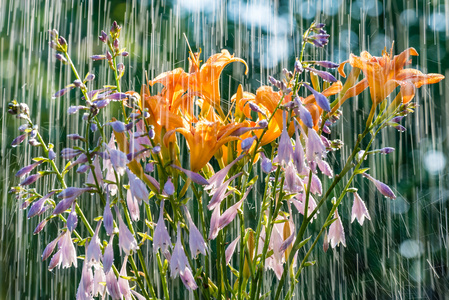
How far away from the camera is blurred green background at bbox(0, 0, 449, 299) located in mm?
2275

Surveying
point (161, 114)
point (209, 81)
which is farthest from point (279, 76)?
point (161, 114)

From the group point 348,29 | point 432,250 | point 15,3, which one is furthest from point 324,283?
point 15,3

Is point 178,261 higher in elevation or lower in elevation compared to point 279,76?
lower

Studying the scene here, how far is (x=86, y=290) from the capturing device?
64 centimetres

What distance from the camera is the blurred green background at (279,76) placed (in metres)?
2.28

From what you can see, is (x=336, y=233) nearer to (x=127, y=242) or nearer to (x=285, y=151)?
(x=285, y=151)

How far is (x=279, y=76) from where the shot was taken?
237cm

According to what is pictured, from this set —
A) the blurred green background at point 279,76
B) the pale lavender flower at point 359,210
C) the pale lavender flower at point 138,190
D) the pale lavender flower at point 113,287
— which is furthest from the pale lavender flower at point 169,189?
the blurred green background at point 279,76

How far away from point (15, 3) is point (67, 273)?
4.65 ft

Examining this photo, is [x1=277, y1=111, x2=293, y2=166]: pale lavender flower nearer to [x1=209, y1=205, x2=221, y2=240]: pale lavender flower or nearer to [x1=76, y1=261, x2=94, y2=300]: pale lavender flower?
[x1=209, y1=205, x2=221, y2=240]: pale lavender flower

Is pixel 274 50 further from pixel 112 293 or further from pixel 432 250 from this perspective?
pixel 112 293

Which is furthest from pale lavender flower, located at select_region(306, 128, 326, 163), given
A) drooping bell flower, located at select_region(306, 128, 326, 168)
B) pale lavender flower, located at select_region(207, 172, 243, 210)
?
pale lavender flower, located at select_region(207, 172, 243, 210)

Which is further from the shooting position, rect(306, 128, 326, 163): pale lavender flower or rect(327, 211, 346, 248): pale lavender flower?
rect(327, 211, 346, 248): pale lavender flower

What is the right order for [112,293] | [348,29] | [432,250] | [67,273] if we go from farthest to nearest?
[348,29], [432,250], [67,273], [112,293]
